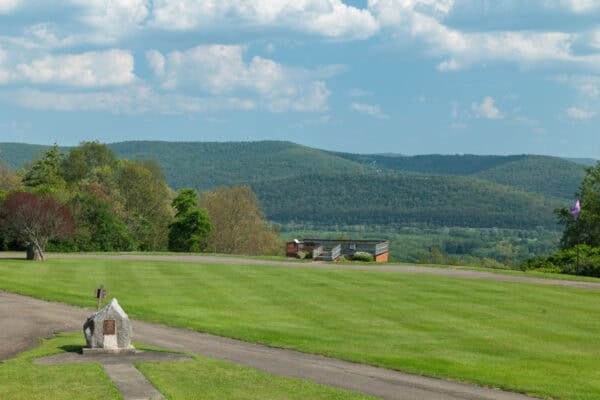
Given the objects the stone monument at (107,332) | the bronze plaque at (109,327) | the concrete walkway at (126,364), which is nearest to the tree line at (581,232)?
the concrete walkway at (126,364)

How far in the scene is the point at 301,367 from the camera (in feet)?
71.4

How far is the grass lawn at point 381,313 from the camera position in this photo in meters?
23.3

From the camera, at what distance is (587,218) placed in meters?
88.3

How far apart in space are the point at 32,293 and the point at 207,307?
28.2 ft

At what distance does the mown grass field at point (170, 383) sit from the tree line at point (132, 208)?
5245 cm

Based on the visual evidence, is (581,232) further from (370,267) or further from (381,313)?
(381,313)

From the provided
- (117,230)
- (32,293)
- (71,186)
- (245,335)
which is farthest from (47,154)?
(245,335)

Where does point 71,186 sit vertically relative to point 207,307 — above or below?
above

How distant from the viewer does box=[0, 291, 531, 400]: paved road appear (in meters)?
19.3

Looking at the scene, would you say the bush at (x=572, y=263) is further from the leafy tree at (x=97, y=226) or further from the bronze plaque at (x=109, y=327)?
the bronze plaque at (x=109, y=327)

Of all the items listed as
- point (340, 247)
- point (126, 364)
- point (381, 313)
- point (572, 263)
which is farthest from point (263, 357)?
point (340, 247)

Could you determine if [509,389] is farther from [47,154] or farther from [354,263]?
[47,154]

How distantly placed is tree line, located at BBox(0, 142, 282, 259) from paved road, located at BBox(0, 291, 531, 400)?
42764 mm

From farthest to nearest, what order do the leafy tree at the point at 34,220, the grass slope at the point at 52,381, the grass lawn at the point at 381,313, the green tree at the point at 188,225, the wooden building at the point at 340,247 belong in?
the green tree at the point at 188,225 → the wooden building at the point at 340,247 → the leafy tree at the point at 34,220 → the grass lawn at the point at 381,313 → the grass slope at the point at 52,381
